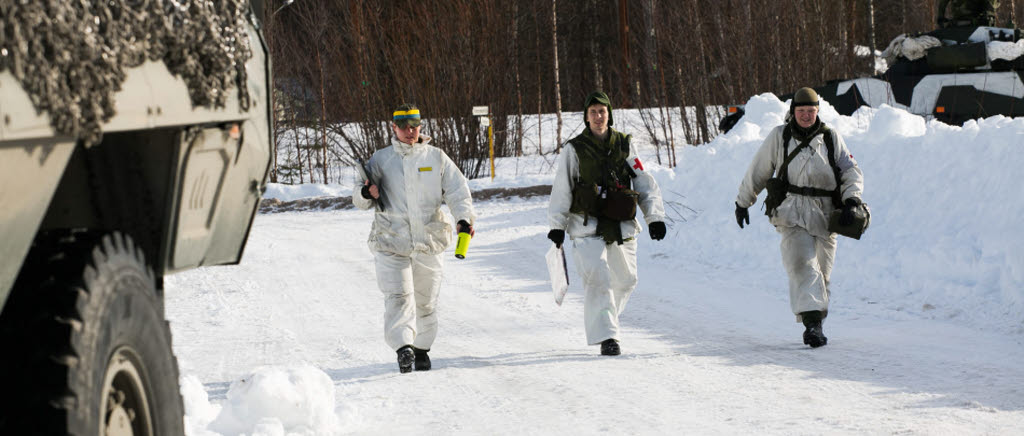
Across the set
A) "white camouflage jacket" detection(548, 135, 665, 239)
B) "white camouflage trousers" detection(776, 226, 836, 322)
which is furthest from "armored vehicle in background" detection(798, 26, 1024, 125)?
"white camouflage jacket" detection(548, 135, 665, 239)

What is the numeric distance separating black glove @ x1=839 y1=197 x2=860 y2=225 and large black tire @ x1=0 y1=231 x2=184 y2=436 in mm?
5468

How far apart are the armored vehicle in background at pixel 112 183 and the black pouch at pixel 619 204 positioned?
3.89 m

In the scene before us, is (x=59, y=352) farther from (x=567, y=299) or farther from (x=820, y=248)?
(x=567, y=299)

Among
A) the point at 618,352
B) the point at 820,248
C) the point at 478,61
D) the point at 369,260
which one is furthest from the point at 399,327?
the point at 478,61

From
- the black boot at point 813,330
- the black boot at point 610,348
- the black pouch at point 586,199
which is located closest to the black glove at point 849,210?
the black boot at point 813,330

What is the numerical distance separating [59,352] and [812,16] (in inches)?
960

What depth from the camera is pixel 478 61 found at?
25594mm

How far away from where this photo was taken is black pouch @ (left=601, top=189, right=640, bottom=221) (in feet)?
25.8

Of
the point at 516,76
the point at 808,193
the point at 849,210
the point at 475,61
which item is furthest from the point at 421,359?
the point at 516,76

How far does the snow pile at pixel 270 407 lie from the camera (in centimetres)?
558

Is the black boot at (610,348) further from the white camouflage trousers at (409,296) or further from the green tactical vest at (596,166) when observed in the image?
the white camouflage trousers at (409,296)

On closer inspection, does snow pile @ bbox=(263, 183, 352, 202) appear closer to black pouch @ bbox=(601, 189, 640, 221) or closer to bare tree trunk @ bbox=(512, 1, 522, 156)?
bare tree trunk @ bbox=(512, 1, 522, 156)

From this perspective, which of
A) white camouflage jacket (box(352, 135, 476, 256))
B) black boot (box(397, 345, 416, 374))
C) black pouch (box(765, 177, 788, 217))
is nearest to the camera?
black boot (box(397, 345, 416, 374))

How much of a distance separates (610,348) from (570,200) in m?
1.00
